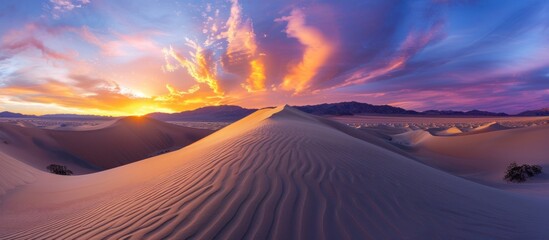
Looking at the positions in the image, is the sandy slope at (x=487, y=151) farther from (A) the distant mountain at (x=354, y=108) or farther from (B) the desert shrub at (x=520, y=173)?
(A) the distant mountain at (x=354, y=108)

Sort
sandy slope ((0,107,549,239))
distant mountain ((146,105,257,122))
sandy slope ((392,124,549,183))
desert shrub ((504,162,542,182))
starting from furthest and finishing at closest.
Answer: distant mountain ((146,105,257,122)), sandy slope ((392,124,549,183)), desert shrub ((504,162,542,182)), sandy slope ((0,107,549,239))

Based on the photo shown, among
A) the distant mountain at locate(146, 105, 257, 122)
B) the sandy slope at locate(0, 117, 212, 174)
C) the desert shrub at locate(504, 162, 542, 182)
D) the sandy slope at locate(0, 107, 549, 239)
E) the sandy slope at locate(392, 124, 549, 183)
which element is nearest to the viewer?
the sandy slope at locate(0, 107, 549, 239)

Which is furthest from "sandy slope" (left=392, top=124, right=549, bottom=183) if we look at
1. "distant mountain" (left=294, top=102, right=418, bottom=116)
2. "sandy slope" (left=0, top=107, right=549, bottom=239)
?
"distant mountain" (left=294, top=102, right=418, bottom=116)

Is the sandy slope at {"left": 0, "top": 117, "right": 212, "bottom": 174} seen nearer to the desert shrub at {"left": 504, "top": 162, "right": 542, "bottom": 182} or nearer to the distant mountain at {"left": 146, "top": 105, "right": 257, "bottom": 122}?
the desert shrub at {"left": 504, "top": 162, "right": 542, "bottom": 182}

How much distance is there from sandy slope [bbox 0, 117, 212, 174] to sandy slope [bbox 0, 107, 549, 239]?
1358 cm

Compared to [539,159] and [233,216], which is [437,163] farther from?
[233,216]

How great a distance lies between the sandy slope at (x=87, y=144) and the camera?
655 inches

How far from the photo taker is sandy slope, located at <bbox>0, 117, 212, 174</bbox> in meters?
16.6

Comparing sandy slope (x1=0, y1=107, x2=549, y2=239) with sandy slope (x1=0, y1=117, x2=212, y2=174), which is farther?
sandy slope (x1=0, y1=117, x2=212, y2=174)

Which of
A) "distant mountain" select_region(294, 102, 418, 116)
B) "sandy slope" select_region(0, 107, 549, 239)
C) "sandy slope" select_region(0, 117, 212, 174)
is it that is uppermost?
"distant mountain" select_region(294, 102, 418, 116)

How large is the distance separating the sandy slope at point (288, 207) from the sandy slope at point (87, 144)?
13.6 metres

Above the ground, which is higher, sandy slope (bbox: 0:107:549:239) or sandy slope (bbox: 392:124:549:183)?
sandy slope (bbox: 0:107:549:239)

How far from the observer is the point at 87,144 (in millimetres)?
20469

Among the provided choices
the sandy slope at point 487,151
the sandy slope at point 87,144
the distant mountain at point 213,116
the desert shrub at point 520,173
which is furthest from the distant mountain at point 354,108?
the desert shrub at point 520,173
